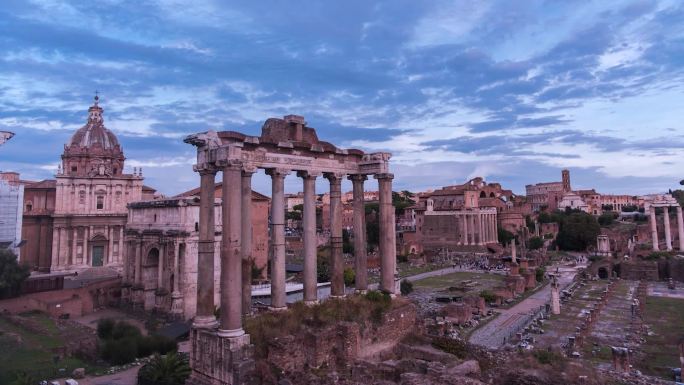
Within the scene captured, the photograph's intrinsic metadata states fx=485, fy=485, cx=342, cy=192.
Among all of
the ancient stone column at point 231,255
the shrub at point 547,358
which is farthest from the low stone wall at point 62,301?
the shrub at point 547,358

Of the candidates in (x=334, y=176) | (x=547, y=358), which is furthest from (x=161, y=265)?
(x=547, y=358)

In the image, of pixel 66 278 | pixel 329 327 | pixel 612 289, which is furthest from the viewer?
pixel 612 289

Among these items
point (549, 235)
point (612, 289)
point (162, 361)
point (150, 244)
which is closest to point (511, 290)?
point (612, 289)

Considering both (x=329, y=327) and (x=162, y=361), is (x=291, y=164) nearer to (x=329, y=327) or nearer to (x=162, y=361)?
(x=329, y=327)

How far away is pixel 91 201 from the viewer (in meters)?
43.4

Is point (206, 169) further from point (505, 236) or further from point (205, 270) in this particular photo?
point (505, 236)

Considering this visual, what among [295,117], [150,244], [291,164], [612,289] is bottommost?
[612,289]

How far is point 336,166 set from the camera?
663 inches

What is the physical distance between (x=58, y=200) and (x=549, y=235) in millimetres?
78557

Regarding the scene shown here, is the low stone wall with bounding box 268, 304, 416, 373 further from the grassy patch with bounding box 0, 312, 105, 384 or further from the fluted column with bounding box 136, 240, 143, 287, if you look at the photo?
the fluted column with bounding box 136, 240, 143, 287

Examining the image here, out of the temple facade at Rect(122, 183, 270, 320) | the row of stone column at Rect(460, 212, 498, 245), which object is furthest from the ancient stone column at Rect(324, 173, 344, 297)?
the row of stone column at Rect(460, 212, 498, 245)

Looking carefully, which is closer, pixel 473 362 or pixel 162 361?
pixel 473 362

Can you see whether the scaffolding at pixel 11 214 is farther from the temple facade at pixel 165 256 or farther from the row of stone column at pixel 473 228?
the row of stone column at pixel 473 228

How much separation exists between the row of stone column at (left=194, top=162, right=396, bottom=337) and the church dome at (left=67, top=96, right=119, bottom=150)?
3734cm
